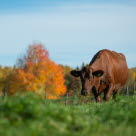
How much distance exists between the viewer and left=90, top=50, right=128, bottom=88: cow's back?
16359mm

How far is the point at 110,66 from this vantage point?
16797 mm

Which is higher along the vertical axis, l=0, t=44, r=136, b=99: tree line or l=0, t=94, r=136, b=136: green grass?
l=0, t=44, r=136, b=99: tree line

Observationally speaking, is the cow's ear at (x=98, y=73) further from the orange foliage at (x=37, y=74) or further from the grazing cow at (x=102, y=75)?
the orange foliage at (x=37, y=74)

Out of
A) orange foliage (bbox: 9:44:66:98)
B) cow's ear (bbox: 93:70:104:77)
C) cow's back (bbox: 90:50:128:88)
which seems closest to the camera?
cow's ear (bbox: 93:70:104:77)

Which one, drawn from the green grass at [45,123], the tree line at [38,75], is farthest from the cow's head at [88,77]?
the tree line at [38,75]

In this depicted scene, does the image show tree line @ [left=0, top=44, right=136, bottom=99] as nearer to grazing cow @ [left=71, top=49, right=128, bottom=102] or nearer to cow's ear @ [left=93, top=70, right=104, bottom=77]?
grazing cow @ [left=71, top=49, right=128, bottom=102]

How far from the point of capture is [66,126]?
6207 mm

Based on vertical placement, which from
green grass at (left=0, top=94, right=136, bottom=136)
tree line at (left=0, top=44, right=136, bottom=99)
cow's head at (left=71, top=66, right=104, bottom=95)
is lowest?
green grass at (left=0, top=94, right=136, bottom=136)

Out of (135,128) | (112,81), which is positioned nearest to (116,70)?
(112,81)

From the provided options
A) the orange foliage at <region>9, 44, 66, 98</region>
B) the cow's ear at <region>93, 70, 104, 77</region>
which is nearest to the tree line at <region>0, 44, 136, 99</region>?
the orange foliage at <region>9, 44, 66, 98</region>

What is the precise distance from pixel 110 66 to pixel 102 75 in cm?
92

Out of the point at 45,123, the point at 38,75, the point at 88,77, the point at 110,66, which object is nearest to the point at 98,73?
the point at 88,77

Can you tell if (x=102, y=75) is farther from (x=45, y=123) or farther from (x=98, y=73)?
(x=45, y=123)

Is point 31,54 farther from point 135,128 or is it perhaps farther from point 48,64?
point 135,128
